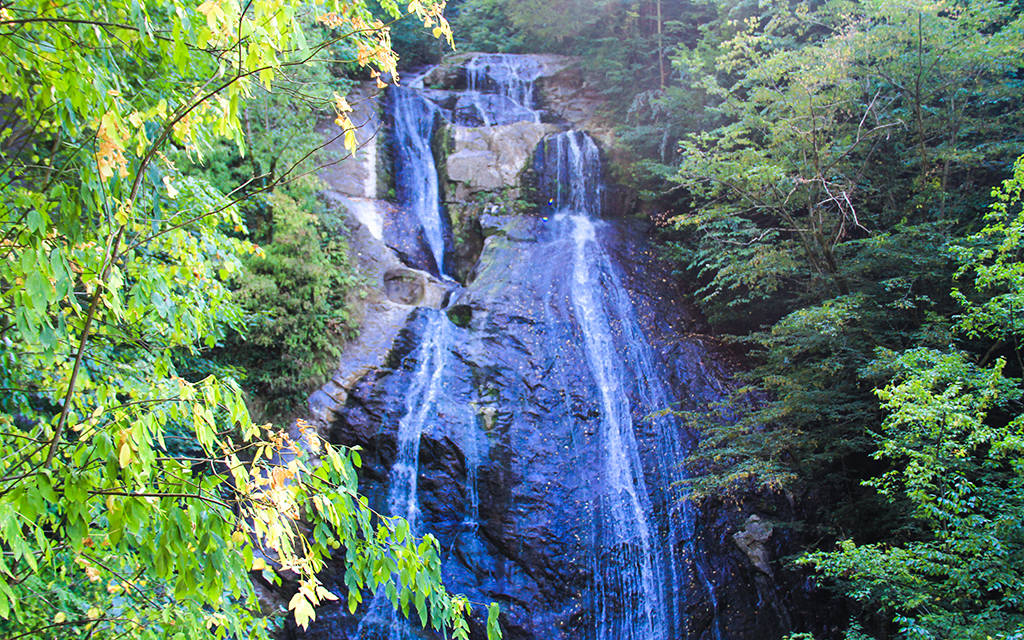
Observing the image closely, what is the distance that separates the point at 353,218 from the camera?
40.7 ft

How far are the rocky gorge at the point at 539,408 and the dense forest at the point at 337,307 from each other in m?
0.66

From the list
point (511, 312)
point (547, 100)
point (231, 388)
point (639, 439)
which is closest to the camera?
point (231, 388)

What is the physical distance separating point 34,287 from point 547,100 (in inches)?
677

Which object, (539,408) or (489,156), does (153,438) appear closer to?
(539,408)

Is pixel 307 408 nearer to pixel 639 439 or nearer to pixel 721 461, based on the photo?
pixel 639 439

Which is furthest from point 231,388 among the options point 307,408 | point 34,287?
point 307,408

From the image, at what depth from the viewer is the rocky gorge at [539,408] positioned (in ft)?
25.7

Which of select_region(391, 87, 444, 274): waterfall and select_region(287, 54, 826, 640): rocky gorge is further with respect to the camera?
select_region(391, 87, 444, 274): waterfall

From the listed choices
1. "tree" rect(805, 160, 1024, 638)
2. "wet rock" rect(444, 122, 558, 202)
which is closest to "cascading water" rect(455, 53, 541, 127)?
"wet rock" rect(444, 122, 558, 202)

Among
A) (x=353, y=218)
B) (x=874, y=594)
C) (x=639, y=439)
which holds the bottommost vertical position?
Answer: (x=874, y=594)

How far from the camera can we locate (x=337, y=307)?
9.95m

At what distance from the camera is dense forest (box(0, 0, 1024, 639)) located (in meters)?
1.95

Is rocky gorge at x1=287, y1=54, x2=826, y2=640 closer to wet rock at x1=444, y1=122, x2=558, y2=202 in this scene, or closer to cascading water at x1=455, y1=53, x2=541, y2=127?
wet rock at x1=444, y1=122, x2=558, y2=202

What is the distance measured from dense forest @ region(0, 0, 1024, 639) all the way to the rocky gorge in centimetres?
66
